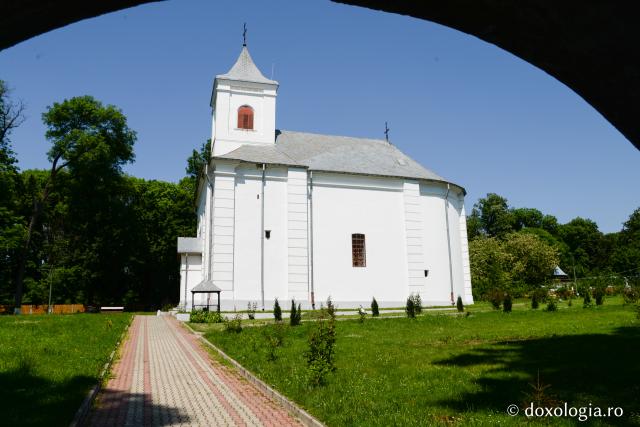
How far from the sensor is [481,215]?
75.6 meters

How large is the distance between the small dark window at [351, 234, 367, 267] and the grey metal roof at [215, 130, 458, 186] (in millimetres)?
4519

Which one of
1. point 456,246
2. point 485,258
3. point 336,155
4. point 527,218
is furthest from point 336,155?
point 527,218

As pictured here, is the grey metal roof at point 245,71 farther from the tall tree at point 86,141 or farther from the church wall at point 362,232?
the tall tree at point 86,141

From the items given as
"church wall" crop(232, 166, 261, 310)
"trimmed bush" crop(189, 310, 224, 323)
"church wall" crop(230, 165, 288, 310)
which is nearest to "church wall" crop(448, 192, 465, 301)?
"church wall" crop(230, 165, 288, 310)

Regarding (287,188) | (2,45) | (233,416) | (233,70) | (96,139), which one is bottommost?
(233,416)

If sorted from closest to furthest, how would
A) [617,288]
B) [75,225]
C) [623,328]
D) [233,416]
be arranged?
[233,416]
[623,328]
[617,288]
[75,225]

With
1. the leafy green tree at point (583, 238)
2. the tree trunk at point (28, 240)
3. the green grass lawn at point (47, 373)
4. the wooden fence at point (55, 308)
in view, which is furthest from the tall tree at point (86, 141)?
the leafy green tree at point (583, 238)

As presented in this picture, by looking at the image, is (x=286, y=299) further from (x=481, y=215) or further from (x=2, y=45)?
(x=481, y=215)

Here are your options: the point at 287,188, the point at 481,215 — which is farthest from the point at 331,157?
the point at 481,215

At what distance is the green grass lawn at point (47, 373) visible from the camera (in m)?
6.43

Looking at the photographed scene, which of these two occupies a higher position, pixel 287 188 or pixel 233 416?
pixel 287 188

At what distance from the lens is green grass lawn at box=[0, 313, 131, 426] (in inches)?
253

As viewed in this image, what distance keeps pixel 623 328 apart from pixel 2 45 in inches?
676

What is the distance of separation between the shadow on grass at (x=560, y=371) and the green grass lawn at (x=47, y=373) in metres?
5.76
